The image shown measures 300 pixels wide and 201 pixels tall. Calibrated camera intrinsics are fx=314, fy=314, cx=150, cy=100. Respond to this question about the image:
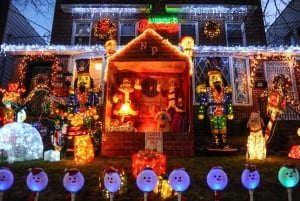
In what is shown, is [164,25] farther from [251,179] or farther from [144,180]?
[144,180]

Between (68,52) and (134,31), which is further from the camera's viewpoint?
(134,31)

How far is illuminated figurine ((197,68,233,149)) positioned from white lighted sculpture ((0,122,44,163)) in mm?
5348

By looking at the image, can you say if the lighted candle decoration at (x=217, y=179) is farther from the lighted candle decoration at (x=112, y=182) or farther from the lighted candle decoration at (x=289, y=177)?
A: the lighted candle decoration at (x=112, y=182)

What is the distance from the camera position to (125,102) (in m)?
12.1

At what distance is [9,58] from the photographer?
17672mm

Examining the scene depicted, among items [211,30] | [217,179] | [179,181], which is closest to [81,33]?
[211,30]

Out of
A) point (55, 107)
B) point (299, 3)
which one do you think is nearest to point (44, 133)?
point (55, 107)

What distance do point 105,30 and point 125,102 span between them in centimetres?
528

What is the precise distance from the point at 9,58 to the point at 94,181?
13.5 metres

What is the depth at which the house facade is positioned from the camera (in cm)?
1052

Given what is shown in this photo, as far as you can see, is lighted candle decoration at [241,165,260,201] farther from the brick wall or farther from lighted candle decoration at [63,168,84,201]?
the brick wall

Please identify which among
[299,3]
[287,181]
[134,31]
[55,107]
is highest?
[299,3]

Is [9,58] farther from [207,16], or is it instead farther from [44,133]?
[207,16]

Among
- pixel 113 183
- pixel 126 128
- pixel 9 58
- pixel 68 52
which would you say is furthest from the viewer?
pixel 9 58
